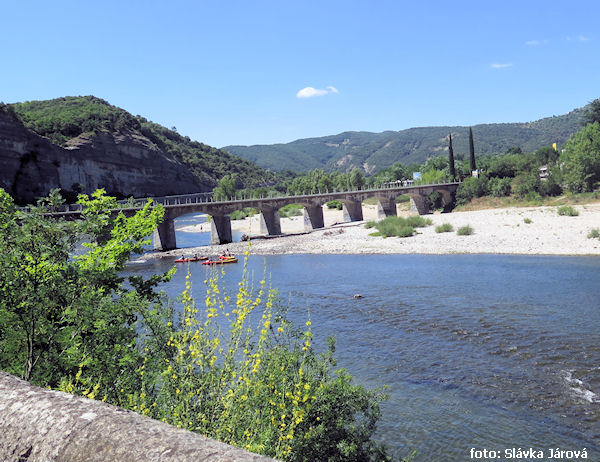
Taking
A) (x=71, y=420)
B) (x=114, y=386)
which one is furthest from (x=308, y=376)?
(x=71, y=420)

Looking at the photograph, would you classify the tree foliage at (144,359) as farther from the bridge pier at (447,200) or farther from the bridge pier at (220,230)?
the bridge pier at (447,200)

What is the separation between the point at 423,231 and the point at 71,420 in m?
57.8

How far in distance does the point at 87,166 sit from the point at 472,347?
330 feet

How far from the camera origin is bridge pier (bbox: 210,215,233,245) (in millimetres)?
66019

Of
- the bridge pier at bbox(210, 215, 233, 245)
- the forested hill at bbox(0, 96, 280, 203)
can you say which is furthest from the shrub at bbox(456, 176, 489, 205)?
the forested hill at bbox(0, 96, 280, 203)

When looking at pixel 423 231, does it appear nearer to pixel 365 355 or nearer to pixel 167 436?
pixel 365 355

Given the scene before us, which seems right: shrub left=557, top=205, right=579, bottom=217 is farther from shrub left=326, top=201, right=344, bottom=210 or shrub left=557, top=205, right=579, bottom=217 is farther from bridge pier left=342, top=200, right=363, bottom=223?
shrub left=326, top=201, right=344, bottom=210

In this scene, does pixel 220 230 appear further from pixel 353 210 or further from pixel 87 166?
pixel 87 166

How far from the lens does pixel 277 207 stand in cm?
7181

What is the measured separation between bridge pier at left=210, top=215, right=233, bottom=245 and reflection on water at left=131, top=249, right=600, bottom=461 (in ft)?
98.5

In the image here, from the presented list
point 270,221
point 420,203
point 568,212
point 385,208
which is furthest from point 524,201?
point 270,221

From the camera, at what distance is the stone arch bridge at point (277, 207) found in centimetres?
6309

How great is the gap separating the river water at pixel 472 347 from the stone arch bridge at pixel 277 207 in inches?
1184

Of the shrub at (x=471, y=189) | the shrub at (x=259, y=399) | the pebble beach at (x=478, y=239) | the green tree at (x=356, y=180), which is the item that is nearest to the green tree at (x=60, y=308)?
the shrub at (x=259, y=399)
